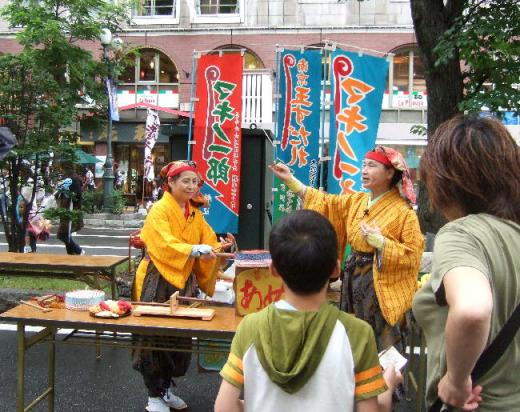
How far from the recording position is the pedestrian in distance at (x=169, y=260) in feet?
11.6

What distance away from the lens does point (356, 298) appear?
3320mm

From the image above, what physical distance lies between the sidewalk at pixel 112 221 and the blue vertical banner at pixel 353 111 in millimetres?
11132

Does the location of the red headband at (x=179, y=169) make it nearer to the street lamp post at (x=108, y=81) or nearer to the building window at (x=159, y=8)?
the street lamp post at (x=108, y=81)

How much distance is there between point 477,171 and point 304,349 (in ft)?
2.33

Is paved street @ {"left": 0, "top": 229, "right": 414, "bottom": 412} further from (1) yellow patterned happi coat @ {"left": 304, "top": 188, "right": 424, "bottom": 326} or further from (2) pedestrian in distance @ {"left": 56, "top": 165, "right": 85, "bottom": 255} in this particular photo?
(2) pedestrian in distance @ {"left": 56, "top": 165, "right": 85, "bottom": 255}

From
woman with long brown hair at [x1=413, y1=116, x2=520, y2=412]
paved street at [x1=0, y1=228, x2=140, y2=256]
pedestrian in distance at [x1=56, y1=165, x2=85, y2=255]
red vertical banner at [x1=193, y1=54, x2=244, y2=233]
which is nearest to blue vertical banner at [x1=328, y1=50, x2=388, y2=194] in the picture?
red vertical banner at [x1=193, y1=54, x2=244, y2=233]

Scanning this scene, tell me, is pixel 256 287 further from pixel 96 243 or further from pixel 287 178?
pixel 96 243

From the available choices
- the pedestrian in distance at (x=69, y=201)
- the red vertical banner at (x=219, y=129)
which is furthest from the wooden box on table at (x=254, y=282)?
the pedestrian in distance at (x=69, y=201)

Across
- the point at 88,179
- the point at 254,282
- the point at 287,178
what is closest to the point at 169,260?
the point at 254,282

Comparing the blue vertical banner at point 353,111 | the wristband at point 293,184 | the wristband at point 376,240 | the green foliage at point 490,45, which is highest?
the green foliage at point 490,45

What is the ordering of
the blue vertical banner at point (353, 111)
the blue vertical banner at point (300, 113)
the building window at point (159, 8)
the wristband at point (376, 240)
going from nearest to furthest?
the wristband at point (376, 240), the blue vertical banner at point (353, 111), the blue vertical banner at point (300, 113), the building window at point (159, 8)

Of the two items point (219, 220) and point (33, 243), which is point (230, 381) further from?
point (33, 243)

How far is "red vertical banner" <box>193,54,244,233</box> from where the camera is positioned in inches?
252

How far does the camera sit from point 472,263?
1351 millimetres
